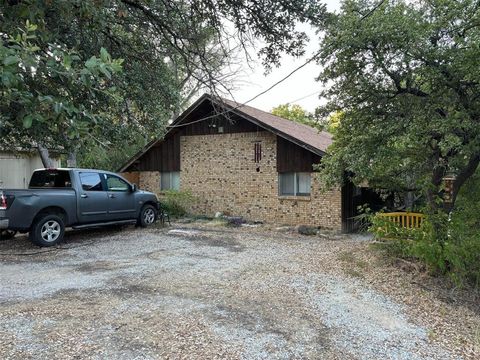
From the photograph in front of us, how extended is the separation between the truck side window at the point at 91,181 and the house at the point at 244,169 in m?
4.75

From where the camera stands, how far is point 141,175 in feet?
61.3

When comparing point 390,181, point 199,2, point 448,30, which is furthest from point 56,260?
point 448,30

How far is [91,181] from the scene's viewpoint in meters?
10.9

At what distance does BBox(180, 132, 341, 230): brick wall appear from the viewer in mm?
14305

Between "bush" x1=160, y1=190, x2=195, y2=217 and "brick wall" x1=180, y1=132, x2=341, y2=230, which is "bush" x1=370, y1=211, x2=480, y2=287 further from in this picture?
"bush" x1=160, y1=190, x2=195, y2=217

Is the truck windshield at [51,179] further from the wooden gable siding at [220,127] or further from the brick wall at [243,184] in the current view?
the brick wall at [243,184]

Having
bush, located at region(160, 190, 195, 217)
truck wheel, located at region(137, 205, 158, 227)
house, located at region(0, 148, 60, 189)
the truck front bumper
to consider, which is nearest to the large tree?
the truck front bumper

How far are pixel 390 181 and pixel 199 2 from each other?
19.6 feet

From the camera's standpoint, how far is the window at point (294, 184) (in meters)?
14.7

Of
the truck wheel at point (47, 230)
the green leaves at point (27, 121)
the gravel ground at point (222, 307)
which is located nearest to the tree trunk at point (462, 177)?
the gravel ground at point (222, 307)

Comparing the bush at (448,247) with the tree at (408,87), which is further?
the bush at (448,247)

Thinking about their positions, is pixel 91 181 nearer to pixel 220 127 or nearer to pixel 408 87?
pixel 220 127

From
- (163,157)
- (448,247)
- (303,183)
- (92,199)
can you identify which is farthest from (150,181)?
(448,247)

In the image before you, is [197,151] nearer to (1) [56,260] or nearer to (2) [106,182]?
(2) [106,182]
